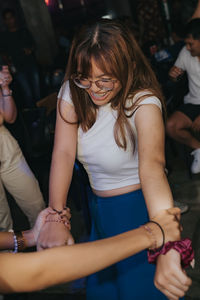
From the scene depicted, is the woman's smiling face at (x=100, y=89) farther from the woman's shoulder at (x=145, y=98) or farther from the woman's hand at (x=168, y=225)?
the woman's hand at (x=168, y=225)

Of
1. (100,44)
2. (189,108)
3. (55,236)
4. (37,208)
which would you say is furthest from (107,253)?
(189,108)

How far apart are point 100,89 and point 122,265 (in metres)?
0.80

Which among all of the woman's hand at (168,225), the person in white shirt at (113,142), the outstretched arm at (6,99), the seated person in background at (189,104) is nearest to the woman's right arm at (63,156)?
the person in white shirt at (113,142)

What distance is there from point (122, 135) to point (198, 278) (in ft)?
4.26

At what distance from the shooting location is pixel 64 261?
971mm

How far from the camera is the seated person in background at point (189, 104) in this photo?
3262mm

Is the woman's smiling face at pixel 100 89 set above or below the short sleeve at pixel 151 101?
above

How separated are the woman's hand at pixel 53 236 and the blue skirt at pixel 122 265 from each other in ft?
0.82

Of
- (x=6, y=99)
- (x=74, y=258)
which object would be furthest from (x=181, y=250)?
(x=6, y=99)

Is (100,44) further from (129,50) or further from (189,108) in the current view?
(189,108)

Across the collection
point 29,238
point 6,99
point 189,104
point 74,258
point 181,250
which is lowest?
point 189,104

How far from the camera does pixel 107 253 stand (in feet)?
3.35

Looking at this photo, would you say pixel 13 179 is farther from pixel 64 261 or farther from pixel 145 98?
pixel 64 261

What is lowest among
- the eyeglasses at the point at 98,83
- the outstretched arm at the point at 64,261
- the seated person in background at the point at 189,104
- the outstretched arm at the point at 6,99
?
the seated person in background at the point at 189,104
